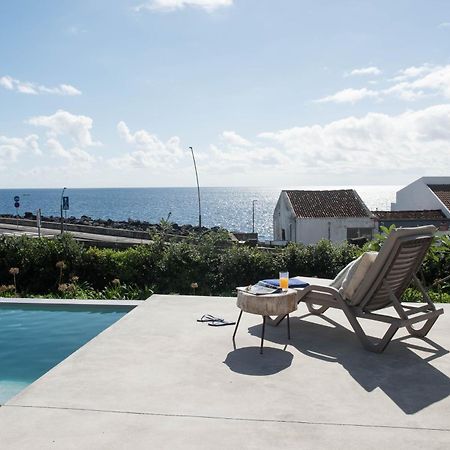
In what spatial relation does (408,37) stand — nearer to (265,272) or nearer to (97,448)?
(265,272)

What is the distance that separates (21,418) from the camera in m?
3.83

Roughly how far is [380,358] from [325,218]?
122 ft

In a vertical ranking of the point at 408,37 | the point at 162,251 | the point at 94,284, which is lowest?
the point at 94,284

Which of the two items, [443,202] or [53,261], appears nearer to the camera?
[53,261]

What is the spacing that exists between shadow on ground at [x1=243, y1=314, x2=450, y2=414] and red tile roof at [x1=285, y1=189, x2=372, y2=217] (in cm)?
3583

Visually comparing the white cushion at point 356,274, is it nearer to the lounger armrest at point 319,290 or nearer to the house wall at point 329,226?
the lounger armrest at point 319,290

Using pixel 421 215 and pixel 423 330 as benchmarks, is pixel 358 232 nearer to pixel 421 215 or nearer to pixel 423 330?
pixel 421 215

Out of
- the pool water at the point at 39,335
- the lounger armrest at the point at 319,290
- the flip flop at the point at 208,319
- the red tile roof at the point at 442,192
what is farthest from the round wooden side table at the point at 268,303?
the red tile roof at the point at 442,192

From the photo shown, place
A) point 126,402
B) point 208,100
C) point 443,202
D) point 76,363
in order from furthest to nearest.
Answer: point 443,202
point 208,100
point 76,363
point 126,402

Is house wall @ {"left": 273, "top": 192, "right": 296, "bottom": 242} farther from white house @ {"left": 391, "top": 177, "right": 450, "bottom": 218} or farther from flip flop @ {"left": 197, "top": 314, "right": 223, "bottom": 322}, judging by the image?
flip flop @ {"left": 197, "top": 314, "right": 223, "bottom": 322}

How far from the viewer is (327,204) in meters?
43.4

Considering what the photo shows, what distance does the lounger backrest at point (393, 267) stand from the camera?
5.39 meters

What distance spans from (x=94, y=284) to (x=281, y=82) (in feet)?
33.2

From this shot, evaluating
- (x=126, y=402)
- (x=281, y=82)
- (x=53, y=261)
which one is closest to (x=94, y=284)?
(x=53, y=261)
